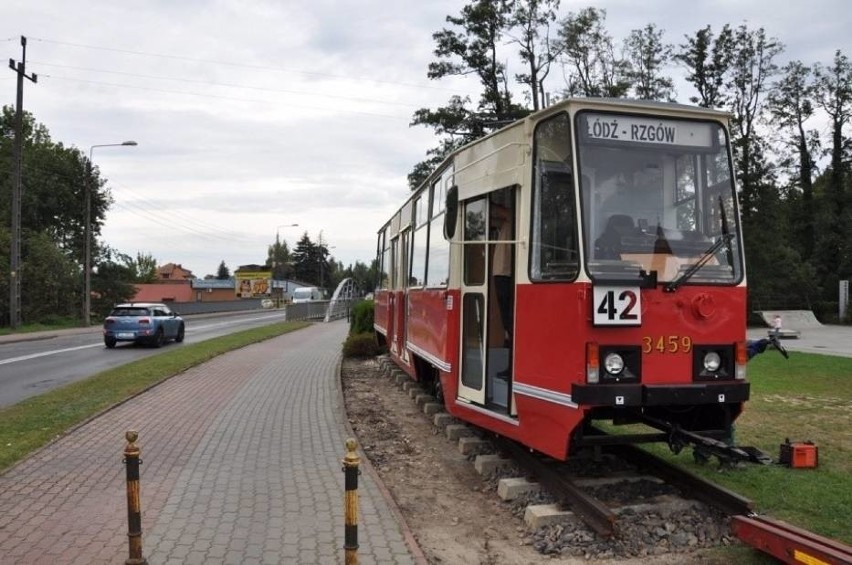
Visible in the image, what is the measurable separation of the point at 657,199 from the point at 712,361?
54.1 inches

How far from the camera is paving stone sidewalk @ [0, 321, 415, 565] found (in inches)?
185

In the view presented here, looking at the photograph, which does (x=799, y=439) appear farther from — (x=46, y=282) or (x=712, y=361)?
(x=46, y=282)

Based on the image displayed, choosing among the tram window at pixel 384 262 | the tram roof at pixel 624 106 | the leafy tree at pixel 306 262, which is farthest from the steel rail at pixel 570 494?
the leafy tree at pixel 306 262

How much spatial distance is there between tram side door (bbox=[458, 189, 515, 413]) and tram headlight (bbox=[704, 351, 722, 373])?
5.76ft

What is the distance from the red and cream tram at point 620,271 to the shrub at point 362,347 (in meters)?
12.2

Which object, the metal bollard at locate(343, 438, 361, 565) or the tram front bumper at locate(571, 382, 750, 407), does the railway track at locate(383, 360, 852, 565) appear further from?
the metal bollard at locate(343, 438, 361, 565)

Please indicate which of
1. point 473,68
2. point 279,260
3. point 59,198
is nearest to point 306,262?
point 279,260

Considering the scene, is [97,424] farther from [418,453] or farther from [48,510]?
[418,453]

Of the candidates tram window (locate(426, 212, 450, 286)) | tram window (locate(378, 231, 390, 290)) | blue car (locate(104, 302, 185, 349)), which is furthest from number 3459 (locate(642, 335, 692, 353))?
blue car (locate(104, 302, 185, 349))

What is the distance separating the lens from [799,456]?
6762 mm

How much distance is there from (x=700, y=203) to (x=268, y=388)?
8.91 m

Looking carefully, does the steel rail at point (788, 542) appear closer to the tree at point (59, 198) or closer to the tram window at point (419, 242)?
the tram window at point (419, 242)

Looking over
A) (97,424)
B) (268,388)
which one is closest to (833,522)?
(97,424)

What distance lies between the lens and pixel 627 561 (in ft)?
15.5
